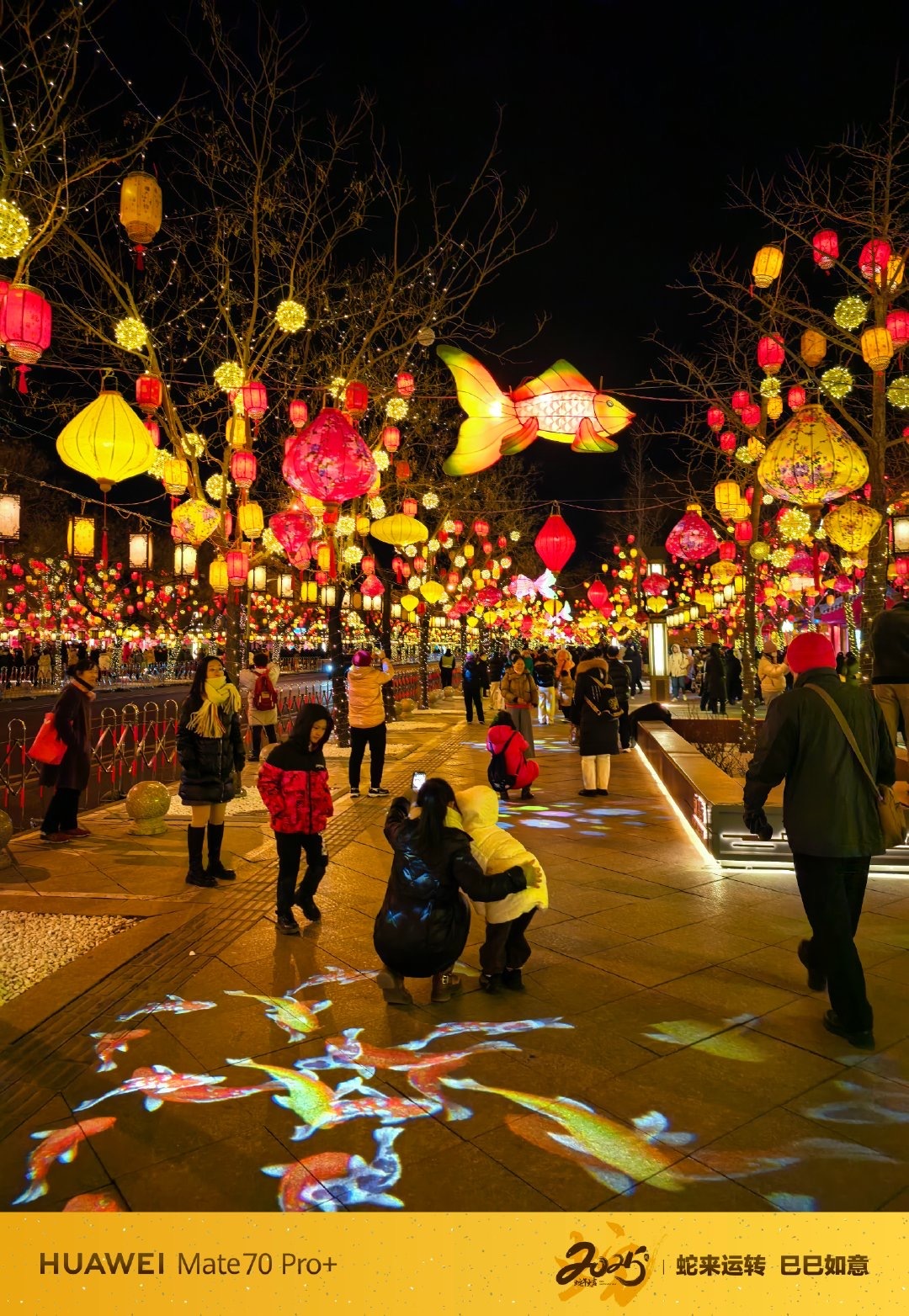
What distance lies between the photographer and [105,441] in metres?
6.35

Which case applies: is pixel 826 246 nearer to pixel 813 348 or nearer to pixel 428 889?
pixel 813 348

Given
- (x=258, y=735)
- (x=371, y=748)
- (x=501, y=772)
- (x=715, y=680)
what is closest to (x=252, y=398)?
(x=371, y=748)

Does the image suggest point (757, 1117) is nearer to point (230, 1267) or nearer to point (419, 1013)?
point (419, 1013)

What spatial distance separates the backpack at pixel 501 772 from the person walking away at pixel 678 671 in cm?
1909

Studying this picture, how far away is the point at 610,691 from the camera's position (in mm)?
9773

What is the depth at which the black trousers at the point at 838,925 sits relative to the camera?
359 centimetres

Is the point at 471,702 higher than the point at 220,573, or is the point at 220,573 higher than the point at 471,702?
the point at 220,573

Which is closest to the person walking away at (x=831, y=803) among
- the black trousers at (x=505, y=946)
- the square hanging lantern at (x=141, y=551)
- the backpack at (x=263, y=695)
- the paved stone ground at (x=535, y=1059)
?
Answer: the paved stone ground at (x=535, y=1059)

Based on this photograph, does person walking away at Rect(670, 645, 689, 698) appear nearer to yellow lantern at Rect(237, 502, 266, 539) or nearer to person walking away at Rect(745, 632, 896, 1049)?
yellow lantern at Rect(237, 502, 266, 539)

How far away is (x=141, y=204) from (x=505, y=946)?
6334mm

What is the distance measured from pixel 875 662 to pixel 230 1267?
5870 mm

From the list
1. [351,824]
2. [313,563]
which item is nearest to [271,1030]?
[351,824]

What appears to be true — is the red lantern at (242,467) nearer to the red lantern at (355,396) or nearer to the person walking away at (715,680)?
the red lantern at (355,396)

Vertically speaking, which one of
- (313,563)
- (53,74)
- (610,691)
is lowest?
(610,691)
